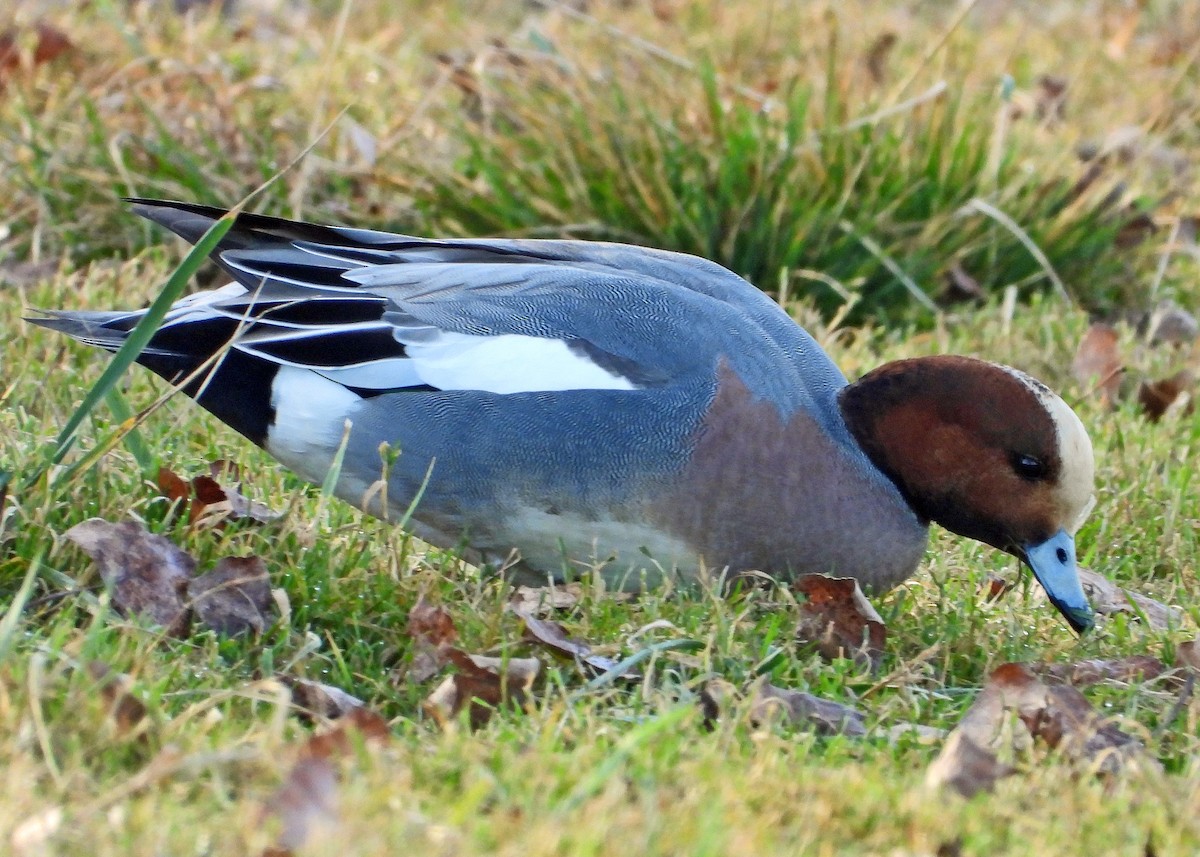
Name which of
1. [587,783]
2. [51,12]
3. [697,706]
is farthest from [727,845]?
[51,12]

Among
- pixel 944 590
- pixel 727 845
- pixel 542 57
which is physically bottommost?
pixel 944 590

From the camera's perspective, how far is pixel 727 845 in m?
1.82

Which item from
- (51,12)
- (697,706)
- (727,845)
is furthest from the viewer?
(51,12)

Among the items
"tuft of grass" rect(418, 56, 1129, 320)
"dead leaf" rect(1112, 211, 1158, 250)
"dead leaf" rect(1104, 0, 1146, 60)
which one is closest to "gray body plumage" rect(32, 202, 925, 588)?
"tuft of grass" rect(418, 56, 1129, 320)

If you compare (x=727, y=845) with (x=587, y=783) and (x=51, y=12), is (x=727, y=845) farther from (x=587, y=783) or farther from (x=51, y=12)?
(x=51, y=12)

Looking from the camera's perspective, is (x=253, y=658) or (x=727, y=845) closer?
(x=727, y=845)

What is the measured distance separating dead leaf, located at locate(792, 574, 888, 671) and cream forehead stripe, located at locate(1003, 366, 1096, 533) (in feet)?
1.45

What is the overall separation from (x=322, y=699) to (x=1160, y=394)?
2.57 metres

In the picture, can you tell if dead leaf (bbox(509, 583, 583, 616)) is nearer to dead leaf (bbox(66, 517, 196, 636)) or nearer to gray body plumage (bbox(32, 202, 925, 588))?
gray body plumage (bbox(32, 202, 925, 588))

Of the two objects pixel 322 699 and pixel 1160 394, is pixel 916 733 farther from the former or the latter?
pixel 1160 394

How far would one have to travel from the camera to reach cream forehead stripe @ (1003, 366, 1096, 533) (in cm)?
292

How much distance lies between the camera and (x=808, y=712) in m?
2.38

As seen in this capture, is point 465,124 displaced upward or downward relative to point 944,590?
upward

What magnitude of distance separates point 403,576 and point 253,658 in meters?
0.31
